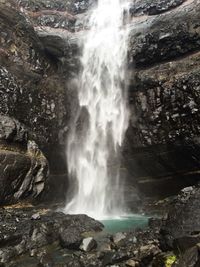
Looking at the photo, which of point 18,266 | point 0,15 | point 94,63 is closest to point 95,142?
point 94,63

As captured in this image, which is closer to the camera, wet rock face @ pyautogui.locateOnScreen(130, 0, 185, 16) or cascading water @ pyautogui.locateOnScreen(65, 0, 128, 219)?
cascading water @ pyautogui.locateOnScreen(65, 0, 128, 219)

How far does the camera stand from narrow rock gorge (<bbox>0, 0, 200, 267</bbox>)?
19891mm

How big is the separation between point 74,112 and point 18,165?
8.22 meters

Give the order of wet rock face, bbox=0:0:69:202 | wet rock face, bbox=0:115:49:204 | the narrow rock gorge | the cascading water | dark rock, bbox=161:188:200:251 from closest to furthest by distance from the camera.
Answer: dark rock, bbox=161:188:200:251, wet rock face, bbox=0:115:49:204, the narrow rock gorge, wet rock face, bbox=0:0:69:202, the cascading water

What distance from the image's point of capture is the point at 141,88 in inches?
977

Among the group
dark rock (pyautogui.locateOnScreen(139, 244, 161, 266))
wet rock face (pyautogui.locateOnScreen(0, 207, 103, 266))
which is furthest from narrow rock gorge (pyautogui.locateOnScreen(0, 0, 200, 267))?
dark rock (pyautogui.locateOnScreen(139, 244, 161, 266))

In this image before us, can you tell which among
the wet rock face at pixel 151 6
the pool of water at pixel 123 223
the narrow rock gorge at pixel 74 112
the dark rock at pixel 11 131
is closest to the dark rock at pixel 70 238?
the narrow rock gorge at pixel 74 112

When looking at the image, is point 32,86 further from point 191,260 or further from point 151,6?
point 191,260

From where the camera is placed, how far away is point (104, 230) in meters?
17.2

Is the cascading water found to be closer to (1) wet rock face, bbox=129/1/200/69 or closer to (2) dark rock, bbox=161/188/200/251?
(1) wet rock face, bbox=129/1/200/69

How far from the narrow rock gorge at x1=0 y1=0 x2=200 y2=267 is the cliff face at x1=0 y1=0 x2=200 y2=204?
7 cm

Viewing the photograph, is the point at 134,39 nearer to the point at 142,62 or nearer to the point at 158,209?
the point at 142,62

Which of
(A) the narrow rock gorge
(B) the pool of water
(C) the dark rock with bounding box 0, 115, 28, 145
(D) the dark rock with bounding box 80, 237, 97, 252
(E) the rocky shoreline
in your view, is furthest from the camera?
(C) the dark rock with bounding box 0, 115, 28, 145

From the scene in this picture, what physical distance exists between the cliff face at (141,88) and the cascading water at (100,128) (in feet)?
2.47
